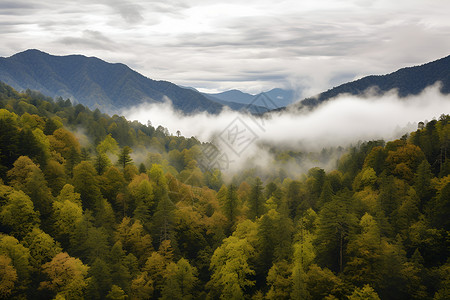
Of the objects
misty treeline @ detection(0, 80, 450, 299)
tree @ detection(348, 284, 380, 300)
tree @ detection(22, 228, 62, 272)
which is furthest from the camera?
tree @ detection(22, 228, 62, 272)

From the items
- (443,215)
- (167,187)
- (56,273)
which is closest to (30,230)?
(56,273)

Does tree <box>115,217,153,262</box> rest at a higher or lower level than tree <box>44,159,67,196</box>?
lower

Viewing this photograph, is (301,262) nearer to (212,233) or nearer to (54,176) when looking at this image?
(212,233)

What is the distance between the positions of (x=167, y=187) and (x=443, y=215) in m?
44.5

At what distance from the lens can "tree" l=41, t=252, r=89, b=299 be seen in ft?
122

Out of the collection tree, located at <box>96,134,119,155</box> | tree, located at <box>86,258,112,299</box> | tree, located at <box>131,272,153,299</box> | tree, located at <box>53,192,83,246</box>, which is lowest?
tree, located at <box>131,272,153,299</box>

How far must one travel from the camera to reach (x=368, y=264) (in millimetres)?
36969

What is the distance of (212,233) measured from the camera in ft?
185

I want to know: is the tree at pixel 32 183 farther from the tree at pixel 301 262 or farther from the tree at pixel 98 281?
the tree at pixel 301 262

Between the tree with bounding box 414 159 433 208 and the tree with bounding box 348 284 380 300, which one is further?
the tree with bounding box 414 159 433 208

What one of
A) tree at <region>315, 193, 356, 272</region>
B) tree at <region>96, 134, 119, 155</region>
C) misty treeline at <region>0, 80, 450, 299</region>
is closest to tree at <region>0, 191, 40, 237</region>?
misty treeline at <region>0, 80, 450, 299</region>

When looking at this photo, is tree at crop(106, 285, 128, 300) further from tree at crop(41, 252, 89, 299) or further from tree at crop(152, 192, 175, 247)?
tree at crop(152, 192, 175, 247)

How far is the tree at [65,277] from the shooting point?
122 ft

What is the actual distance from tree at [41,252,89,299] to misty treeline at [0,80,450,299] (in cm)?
11
